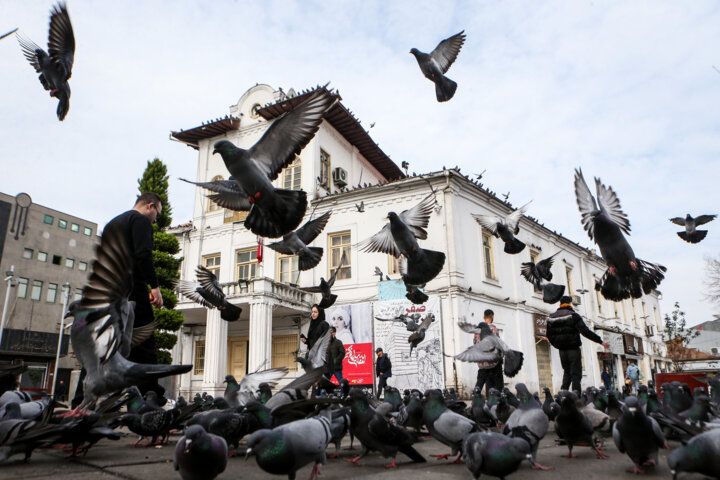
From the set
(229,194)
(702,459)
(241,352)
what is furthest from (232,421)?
(241,352)

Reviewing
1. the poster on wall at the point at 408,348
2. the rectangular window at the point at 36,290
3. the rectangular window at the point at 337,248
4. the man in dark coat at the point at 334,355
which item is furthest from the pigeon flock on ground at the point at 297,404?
the rectangular window at the point at 36,290

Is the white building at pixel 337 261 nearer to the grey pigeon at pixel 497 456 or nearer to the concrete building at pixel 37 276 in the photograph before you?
the grey pigeon at pixel 497 456

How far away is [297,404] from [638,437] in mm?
2267

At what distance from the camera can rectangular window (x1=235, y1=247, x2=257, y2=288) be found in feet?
68.2

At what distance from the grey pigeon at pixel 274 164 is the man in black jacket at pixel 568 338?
15.9 feet

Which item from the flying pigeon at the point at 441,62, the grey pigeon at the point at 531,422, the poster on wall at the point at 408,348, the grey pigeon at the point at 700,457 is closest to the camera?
the grey pigeon at the point at 700,457

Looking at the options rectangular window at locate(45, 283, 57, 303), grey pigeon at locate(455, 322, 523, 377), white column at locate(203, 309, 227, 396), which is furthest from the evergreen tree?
rectangular window at locate(45, 283, 57, 303)

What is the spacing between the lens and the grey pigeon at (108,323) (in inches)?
103

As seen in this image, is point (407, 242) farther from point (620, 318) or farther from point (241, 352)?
point (620, 318)

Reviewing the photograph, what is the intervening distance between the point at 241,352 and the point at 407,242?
16622mm

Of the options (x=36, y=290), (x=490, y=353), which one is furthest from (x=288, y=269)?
(x=36, y=290)

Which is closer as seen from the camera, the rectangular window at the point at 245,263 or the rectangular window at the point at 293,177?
the rectangular window at the point at 245,263

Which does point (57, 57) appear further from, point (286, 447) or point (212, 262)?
point (212, 262)

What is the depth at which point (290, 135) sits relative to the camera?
3.93m
